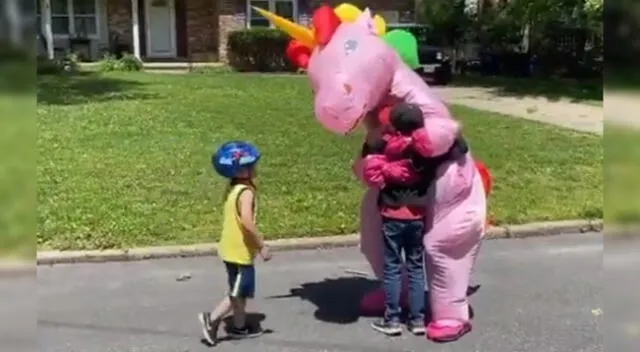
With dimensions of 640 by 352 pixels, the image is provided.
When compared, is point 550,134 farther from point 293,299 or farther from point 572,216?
point 293,299

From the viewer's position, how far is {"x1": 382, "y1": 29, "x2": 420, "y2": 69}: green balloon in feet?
15.8

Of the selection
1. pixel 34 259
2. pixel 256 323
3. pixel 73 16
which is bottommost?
pixel 256 323

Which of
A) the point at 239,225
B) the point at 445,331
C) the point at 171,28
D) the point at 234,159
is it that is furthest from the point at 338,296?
the point at 171,28

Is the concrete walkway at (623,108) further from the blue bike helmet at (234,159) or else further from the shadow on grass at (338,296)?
the shadow on grass at (338,296)

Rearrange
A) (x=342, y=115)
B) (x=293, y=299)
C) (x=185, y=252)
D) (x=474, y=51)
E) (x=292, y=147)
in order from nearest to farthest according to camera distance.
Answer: (x=342, y=115) < (x=293, y=299) < (x=185, y=252) < (x=292, y=147) < (x=474, y=51)

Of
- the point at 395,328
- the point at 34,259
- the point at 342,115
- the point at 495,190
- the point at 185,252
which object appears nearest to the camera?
the point at 34,259

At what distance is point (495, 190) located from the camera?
812 cm

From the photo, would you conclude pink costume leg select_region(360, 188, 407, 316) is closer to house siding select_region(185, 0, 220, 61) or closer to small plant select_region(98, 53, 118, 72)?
small plant select_region(98, 53, 118, 72)

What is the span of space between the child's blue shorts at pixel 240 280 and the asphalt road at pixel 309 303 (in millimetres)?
302

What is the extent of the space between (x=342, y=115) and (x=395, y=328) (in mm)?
1213

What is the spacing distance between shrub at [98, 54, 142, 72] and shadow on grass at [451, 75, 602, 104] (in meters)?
9.07

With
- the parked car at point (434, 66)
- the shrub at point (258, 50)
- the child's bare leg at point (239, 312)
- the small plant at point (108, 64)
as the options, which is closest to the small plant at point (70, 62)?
the small plant at point (108, 64)

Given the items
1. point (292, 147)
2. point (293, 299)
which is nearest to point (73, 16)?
point (292, 147)

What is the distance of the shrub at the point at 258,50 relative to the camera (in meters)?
26.4
